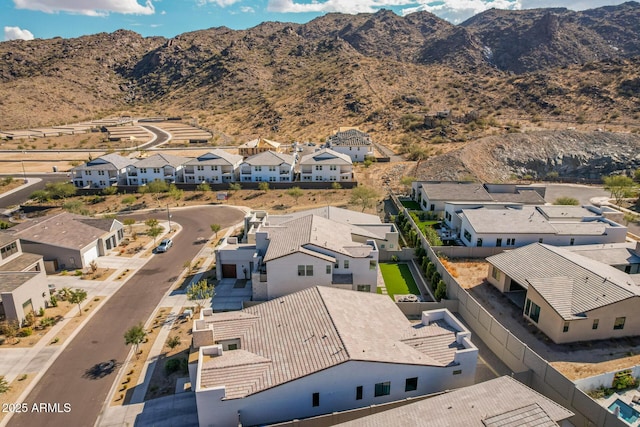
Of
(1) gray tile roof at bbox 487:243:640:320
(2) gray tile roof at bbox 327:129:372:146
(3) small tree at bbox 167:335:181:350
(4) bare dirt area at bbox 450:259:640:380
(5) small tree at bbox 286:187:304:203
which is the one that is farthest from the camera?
(2) gray tile roof at bbox 327:129:372:146

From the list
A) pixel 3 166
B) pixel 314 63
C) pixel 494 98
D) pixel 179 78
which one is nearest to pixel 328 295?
pixel 3 166

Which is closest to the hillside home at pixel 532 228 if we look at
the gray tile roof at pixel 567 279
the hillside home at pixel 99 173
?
the gray tile roof at pixel 567 279

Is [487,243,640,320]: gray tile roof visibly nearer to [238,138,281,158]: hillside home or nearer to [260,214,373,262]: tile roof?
[260,214,373,262]: tile roof

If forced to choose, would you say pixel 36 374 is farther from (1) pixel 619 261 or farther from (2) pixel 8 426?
(1) pixel 619 261

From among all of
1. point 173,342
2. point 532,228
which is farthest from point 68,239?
point 532,228

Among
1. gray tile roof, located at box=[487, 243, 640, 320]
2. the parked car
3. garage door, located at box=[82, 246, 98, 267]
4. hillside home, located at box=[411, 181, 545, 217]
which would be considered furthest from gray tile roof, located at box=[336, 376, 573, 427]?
hillside home, located at box=[411, 181, 545, 217]

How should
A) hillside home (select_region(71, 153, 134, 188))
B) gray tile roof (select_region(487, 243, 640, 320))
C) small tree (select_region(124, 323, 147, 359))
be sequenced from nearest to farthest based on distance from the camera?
small tree (select_region(124, 323, 147, 359))
gray tile roof (select_region(487, 243, 640, 320))
hillside home (select_region(71, 153, 134, 188))

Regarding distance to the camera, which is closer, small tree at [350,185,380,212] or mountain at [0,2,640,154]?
small tree at [350,185,380,212]

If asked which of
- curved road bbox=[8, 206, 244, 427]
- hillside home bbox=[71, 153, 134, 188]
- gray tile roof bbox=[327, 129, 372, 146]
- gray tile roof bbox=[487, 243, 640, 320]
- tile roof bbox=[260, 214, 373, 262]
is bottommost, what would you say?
curved road bbox=[8, 206, 244, 427]
